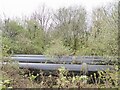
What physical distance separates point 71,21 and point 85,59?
4631 millimetres

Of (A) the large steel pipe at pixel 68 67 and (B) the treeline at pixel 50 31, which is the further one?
(B) the treeline at pixel 50 31

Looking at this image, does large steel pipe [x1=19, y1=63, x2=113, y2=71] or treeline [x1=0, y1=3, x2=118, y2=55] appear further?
treeline [x1=0, y1=3, x2=118, y2=55]

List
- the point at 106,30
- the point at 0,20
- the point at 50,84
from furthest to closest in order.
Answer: the point at 0,20 → the point at 106,30 → the point at 50,84

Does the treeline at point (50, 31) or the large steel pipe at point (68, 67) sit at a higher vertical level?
the treeline at point (50, 31)

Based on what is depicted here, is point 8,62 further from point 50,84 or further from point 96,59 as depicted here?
point 96,59

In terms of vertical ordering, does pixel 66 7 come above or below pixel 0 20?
above

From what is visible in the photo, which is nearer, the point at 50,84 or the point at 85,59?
the point at 50,84

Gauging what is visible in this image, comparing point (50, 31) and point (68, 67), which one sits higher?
point (50, 31)

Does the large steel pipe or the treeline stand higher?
the treeline

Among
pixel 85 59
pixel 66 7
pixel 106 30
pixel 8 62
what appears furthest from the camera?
pixel 66 7

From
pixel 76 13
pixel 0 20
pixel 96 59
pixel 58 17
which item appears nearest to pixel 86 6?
pixel 76 13

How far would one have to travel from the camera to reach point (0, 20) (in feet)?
22.7

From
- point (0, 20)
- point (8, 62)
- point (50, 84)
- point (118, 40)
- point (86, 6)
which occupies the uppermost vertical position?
point (86, 6)

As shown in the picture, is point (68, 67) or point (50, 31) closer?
point (68, 67)
